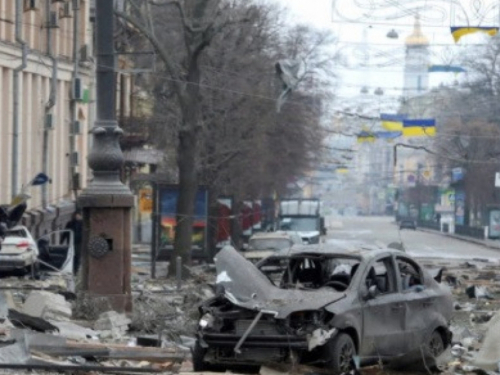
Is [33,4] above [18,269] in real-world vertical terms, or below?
above

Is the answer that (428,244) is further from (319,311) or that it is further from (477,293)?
(319,311)

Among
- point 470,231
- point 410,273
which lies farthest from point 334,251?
Result: point 470,231

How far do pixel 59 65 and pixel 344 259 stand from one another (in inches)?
1368

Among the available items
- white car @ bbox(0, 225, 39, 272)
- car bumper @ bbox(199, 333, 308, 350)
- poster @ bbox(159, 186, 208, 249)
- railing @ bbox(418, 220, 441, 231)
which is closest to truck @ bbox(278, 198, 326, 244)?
poster @ bbox(159, 186, 208, 249)

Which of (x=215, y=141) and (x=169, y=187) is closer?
(x=169, y=187)

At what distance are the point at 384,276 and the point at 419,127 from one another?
113ft

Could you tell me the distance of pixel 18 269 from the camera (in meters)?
33.1

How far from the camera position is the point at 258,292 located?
1541 cm

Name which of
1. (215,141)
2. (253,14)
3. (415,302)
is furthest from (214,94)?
(415,302)

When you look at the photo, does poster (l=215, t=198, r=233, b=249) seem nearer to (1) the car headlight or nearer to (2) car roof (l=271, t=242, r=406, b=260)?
(2) car roof (l=271, t=242, r=406, b=260)

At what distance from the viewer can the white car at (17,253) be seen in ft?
108

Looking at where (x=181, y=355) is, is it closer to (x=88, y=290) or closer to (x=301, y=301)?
(x=301, y=301)

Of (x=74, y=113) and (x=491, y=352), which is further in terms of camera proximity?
(x=74, y=113)

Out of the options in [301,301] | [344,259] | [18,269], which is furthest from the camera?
[18,269]
